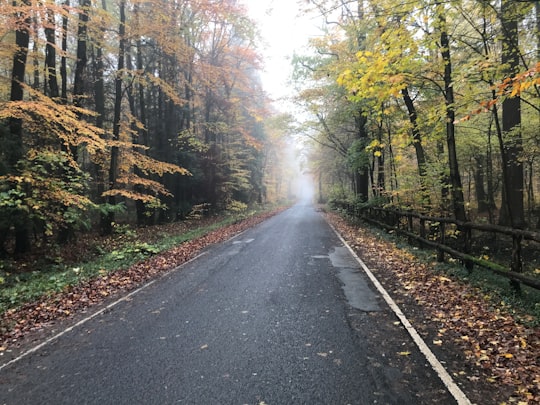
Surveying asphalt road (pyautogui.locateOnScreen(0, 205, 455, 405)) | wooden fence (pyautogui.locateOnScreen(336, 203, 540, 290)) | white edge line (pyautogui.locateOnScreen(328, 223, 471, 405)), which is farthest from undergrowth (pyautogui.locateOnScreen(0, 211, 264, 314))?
wooden fence (pyautogui.locateOnScreen(336, 203, 540, 290))

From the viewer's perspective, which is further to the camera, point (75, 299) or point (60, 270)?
point (60, 270)

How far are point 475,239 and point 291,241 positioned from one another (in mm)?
7549

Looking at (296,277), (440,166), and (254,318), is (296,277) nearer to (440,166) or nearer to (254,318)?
(254,318)

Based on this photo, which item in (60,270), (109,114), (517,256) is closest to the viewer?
(517,256)

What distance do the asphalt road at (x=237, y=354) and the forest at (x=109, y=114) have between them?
5.37 m

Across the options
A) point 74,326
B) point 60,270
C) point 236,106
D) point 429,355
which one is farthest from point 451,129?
point 236,106

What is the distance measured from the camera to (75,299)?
6871mm

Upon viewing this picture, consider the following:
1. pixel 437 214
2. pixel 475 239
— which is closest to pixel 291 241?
pixel 437 214

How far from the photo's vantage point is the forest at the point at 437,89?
21.6 feet

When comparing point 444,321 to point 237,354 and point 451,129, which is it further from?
point 451,129

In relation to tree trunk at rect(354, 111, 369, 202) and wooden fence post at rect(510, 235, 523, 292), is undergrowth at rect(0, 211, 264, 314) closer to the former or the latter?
wooden fence post at rect(510, 235, 523, 292)

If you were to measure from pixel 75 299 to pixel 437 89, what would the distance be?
11.7m

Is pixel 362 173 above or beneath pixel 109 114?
beneath

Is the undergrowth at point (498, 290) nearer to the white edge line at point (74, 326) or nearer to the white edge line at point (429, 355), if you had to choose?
the white edge line at point (429, 355)
